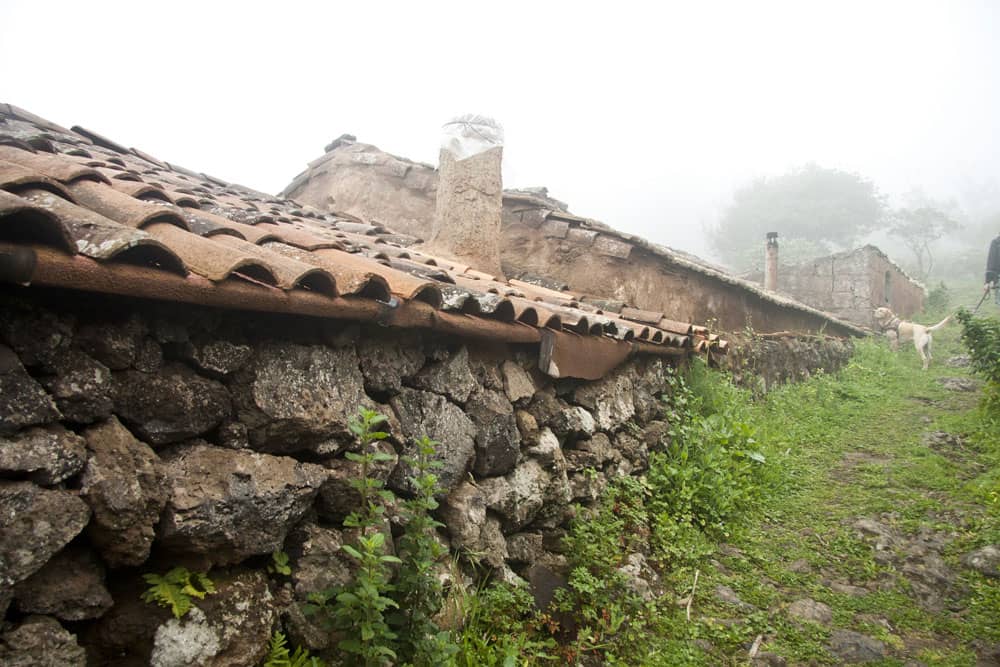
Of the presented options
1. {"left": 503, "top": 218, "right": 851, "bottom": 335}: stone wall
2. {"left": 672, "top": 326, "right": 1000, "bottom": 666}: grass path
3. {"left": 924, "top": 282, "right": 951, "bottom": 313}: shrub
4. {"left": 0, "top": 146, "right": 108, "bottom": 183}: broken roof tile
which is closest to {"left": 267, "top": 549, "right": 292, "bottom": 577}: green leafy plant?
{"left": 0, "top": 146, "right": 108, "bottom": 183}: broken roof tile

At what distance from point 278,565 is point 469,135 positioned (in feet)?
16.5

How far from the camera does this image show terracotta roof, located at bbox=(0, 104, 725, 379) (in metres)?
1.28

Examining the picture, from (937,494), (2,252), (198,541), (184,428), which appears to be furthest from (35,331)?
(937,494)

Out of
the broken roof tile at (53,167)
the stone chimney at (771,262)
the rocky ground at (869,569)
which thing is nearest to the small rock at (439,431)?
the broken roof tile at (53,167)

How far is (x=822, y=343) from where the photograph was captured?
1029cm

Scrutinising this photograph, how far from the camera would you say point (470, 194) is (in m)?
5.91

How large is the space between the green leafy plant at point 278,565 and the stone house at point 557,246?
3993mm

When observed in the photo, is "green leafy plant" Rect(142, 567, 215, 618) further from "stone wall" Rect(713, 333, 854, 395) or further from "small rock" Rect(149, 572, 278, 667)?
"stone wall" Rect(713, 333, 854, 395)

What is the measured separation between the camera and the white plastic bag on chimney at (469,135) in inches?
235

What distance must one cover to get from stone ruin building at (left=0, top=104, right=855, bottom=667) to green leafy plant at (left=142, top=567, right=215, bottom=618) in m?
0.03

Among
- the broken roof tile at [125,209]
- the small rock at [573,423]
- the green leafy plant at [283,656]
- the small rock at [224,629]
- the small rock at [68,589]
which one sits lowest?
the green leafy plant at [283,656]

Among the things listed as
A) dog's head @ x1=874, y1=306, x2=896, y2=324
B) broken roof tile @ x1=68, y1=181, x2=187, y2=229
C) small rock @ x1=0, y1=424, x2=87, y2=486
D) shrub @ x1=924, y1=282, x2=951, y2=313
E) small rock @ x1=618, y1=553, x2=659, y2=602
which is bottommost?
small rock @ x1=618, y1=553, x2=659, y2=602

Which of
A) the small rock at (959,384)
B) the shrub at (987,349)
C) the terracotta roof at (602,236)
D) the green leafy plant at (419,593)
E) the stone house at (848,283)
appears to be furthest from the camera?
the stone house at (848,283)

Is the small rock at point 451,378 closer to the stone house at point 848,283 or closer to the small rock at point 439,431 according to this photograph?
the small rock at point 439,431
